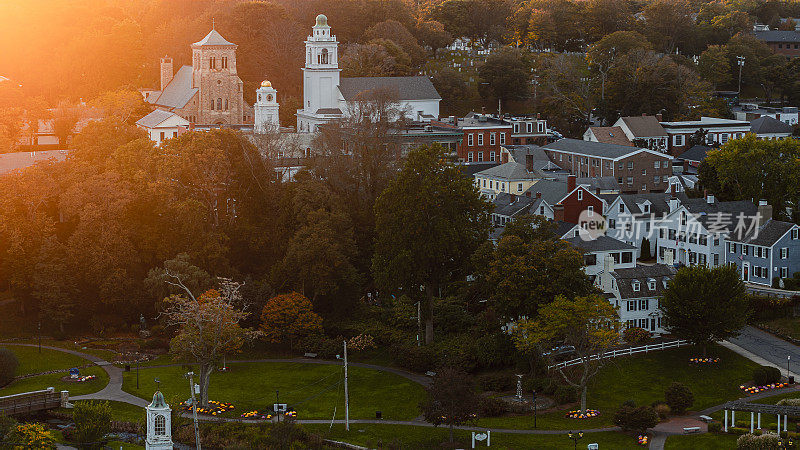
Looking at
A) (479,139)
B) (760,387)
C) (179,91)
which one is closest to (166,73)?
→ (179,91)

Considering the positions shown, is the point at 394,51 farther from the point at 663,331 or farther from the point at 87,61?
the point at 663,331

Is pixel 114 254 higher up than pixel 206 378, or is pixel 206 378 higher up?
pixel 114 254

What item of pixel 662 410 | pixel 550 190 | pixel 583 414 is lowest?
pixel 583 414

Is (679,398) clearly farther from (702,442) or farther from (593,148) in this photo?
(593,148)

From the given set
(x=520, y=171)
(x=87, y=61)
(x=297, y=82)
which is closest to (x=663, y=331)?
(x=520, y=171)

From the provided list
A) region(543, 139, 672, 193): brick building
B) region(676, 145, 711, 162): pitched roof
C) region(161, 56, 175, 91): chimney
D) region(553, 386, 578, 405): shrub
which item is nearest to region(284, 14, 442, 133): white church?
region(543, 139, 672, 193): brick building

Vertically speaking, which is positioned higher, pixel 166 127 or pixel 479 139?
pixel 166 127
